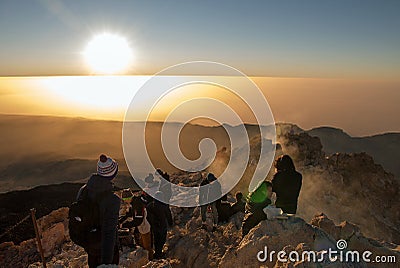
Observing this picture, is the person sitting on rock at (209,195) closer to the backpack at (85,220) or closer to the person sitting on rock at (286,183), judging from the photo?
the person sitting on rock at (286,183)

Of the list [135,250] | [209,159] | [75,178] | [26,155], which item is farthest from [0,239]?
[26,155]

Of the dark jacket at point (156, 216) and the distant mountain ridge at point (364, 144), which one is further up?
the distant mountain ridge at point (364, 144)

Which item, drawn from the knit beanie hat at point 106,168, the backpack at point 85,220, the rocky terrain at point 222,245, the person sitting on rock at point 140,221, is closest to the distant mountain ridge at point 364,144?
the rocky terrain at point 222,245

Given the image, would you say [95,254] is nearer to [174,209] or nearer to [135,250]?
[135,250]

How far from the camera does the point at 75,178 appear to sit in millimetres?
28562

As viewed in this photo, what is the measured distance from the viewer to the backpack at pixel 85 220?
12.5 feet

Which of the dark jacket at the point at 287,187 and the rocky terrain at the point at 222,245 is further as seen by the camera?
the dark jacket at the point at 287,187

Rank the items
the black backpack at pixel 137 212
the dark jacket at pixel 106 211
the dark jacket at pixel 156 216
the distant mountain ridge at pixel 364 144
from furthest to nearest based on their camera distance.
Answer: the distant mountain ridge at pixel 364 144 < the dark jacket at pixel 156 216 < the black backpack at pixel 137 212 < the dark jacket at pixel 106 211

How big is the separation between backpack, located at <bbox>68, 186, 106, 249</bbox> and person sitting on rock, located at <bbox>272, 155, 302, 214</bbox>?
3.11m

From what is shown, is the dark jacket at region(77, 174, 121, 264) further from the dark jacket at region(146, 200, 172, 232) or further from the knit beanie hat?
the dark jacket at region(146, 200, 172, 232)

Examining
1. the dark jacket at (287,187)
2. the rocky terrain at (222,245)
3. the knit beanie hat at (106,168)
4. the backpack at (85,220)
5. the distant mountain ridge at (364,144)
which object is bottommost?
the rocky terrain at (222,245)

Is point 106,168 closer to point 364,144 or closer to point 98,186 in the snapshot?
point 98,186

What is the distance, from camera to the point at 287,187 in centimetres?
571

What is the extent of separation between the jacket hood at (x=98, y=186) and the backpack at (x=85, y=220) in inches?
2.8
